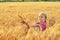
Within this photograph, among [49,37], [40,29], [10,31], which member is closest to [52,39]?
[49,37]

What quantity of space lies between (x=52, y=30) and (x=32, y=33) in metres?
0.10

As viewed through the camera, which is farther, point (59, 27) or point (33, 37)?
point (59, 27)

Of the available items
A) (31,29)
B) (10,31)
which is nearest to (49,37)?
(31,29)

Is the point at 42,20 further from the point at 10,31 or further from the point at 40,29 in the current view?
the point at 10,31

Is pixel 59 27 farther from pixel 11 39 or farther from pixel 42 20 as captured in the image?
pixel 11 39

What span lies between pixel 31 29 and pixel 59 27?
180 mm

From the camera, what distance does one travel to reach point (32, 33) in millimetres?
1290

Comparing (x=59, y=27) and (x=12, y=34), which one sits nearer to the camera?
(x=12, y=34)

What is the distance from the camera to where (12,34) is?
134 centimetres

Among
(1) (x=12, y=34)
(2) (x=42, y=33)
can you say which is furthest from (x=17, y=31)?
(2) (x=42, y=33)

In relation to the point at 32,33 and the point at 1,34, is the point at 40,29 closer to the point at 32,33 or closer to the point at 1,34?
the point at 32,33

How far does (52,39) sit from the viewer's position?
1273 millimetres

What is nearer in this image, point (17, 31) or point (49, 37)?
point (49, 37)

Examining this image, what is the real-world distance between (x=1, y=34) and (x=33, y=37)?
20 cm
